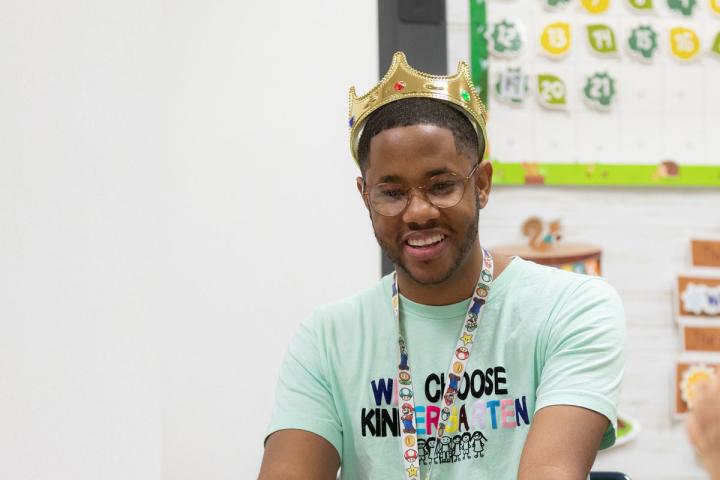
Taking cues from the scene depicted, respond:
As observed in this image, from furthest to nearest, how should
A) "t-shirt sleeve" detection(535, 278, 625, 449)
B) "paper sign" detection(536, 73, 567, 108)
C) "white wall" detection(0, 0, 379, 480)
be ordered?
"paper sign" detection(536, 73, 567, 108), "white wall" detection(0, 0, 379, 480), "t-shirt sleeve" detection(535, 278, 625, 449)

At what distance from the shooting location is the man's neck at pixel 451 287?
1.38 metres

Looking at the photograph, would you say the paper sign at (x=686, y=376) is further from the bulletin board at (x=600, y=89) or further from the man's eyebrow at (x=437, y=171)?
the man's eyebrow at (x=437, y=171)

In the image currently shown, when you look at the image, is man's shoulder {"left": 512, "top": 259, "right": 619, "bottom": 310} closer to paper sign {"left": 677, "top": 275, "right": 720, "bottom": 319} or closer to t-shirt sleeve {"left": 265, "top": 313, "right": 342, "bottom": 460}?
t-shirt sleeve {"left": 265, "top": 313, "right": 342, "bottom": 460}

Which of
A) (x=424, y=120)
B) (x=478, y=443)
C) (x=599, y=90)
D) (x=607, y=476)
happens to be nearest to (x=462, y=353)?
(x=478, y=443)

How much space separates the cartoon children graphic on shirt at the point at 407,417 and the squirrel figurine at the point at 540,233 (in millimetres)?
872

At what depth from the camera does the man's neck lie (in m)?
1.38

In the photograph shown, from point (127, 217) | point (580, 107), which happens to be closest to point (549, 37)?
point (580, 107)

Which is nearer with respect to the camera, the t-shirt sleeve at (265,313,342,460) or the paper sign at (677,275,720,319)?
the t-shirt sleeve at (265,313,342,460)

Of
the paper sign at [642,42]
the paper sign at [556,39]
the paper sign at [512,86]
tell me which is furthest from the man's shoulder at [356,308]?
the paper sign at [642,42]

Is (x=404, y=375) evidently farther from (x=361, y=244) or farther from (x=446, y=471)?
(x=361, y=244)

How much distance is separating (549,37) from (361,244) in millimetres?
692

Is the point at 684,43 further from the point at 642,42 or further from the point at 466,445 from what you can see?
the point at 466,445

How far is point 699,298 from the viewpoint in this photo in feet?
6.83

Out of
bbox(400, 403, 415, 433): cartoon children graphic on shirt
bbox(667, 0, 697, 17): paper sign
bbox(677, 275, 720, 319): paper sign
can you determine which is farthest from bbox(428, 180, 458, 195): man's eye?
bbox(667, 0, 697, 17): paper sign
